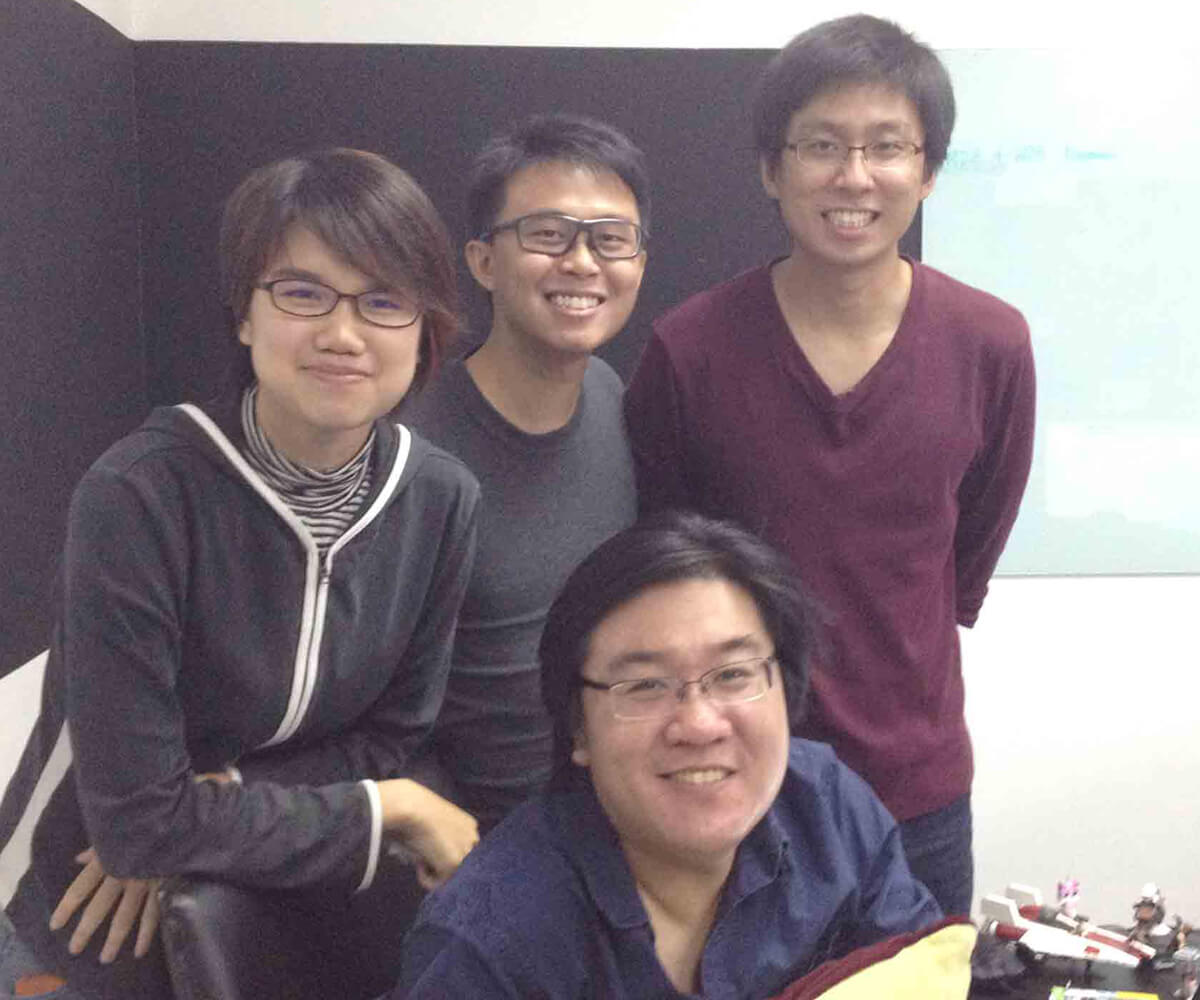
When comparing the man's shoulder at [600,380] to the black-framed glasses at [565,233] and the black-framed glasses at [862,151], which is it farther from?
the black-framed glasses at [862,151]

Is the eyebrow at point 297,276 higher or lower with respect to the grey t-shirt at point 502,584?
higher

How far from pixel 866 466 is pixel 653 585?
2.01 feet

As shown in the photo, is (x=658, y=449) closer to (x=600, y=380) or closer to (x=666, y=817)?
(x=600, y=380)

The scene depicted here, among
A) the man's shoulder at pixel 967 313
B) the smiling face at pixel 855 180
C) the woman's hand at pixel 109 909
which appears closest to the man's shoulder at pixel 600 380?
the smiling face at pixel 855 180

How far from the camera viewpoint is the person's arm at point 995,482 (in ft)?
6.31

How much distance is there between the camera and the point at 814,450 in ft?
5.87

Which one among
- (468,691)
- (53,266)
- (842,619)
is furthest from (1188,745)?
(53,266)

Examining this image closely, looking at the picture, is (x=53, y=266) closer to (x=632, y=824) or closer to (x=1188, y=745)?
(x=632, y=824)

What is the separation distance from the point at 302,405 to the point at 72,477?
1158 mm

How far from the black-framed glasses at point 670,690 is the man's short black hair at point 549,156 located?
80cm

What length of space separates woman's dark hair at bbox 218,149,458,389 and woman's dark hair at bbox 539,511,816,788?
0.34m

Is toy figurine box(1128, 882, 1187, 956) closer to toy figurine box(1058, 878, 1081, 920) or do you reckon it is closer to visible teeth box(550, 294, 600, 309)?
toy figurine box(1058, 878, 1081, 920)

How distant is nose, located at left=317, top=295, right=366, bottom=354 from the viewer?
4.31 ft


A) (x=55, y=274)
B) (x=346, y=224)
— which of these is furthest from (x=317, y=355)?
(x=55, y=274)
